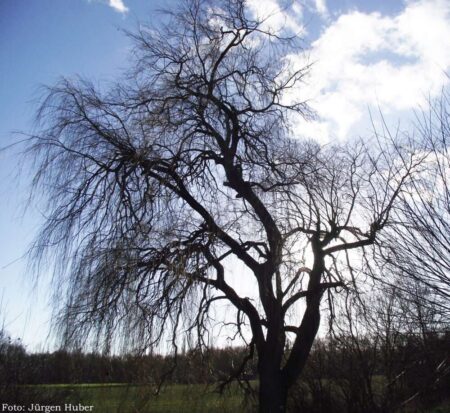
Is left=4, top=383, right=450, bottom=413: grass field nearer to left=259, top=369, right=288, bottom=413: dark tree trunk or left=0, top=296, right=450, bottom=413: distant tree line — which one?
left=0, top=296, right=450, bottom=413: distant tree line

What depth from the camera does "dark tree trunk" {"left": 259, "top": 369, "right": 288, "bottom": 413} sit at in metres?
8.31

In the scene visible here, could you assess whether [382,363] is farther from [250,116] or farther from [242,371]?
[250,116]

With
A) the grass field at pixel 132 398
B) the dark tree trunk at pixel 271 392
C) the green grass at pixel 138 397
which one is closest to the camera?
the grass field at pixel 132 398

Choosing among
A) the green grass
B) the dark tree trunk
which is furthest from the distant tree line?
the dark tree trunk

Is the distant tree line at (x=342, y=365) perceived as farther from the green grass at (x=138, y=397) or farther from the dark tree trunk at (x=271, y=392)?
the dark tree trunk at (x=271, y=392)

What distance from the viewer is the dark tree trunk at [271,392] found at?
831 centimetres

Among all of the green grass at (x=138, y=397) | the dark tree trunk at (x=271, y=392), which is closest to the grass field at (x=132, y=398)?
the green grass at (x=138, y=397)

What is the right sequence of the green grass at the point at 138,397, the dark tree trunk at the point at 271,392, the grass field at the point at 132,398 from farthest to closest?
1. the dark tree trunk at the point at 271,392
2. the green grass at the point at 138,397
3. the grass field at the point at 132,398

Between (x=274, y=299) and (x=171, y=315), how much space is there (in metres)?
2.14

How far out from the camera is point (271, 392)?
27.7 ft

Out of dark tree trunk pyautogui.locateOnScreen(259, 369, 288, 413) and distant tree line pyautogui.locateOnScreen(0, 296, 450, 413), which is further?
dark tree trunk pyautogui.locateOnScreen(259, 369, 288, 413)

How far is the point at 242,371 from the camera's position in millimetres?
9383

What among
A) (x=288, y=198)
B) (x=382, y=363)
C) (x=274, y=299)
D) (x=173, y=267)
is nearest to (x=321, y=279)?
(x=274, y=299)

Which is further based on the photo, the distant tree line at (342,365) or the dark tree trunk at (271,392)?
the dark tree trunk at (271,392)
